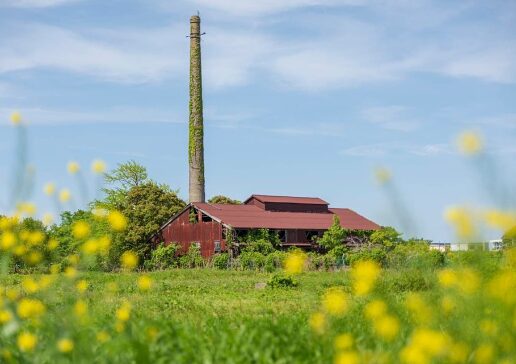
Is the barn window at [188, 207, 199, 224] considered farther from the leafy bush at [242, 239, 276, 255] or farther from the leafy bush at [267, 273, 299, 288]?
the leafy bush at [267, 273, 299, 288]

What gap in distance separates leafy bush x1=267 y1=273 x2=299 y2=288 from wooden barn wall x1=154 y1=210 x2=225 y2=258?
25172 mm

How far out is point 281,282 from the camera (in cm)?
1955

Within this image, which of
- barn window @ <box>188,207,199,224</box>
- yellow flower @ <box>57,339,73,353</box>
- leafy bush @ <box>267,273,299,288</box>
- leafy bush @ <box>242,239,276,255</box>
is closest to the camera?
yellow flower @ <box>57,339,73,353</box>

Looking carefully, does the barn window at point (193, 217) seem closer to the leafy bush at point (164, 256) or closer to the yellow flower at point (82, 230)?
the leafy bush at point (164, 256)

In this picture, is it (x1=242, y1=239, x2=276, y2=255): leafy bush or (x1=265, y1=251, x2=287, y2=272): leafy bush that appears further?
(x1=242, y1=239, x2=276, y2=255): leafy bush

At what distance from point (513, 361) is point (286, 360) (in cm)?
179

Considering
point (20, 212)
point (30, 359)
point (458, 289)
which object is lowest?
point (30, 359)

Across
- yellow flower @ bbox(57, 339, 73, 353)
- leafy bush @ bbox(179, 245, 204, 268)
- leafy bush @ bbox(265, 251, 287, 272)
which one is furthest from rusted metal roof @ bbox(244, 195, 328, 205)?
yellow flower @ bbox(57, 339, 73, 353)

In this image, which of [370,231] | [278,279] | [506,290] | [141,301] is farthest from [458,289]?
[370,231]

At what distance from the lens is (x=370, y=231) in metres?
50.0

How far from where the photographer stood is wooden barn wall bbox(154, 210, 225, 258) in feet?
150

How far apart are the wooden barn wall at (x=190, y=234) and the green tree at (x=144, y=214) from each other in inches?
59.7

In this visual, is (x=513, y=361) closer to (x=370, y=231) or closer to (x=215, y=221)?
(x=215, y=221)

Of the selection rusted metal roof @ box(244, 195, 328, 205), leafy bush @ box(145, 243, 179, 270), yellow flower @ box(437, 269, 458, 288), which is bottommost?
yellow flower @ box(437, 269, 458, 288)
